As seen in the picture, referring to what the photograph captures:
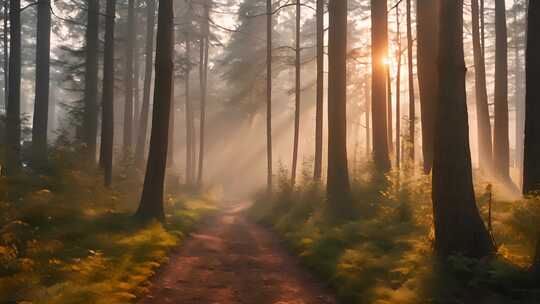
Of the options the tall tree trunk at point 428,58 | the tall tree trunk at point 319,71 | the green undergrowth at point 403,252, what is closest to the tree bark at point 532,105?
the green undergrowth at point 403,252

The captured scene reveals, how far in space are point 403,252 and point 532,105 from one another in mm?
3738

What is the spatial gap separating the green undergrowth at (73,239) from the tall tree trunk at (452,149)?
525 centimetres

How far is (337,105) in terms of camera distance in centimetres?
1474

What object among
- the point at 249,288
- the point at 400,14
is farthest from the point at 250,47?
the point at 249,288

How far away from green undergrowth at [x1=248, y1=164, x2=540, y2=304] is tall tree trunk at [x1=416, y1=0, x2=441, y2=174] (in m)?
1.67

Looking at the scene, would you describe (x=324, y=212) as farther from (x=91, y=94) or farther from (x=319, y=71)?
(x=91, y=94)

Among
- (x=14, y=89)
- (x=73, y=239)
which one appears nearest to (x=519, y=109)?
(x=14, y=89)

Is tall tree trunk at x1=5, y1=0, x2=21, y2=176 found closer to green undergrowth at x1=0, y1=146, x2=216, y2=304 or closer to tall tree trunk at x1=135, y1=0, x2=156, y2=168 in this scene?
green undergrowth at x1=0, y1=146, x2=216, y2=304

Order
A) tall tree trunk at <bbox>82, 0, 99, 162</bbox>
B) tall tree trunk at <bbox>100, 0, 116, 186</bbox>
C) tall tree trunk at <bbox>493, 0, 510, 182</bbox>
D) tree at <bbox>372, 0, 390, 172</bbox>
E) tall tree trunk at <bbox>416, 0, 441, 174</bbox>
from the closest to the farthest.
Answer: tall tree trunk at <bbox>416, 0, 441, 174</bbox>
tree at <bbox>372, 0, 390, 172</bbox>
tall tree trunk at <bbox>100, 0, 116, 186</bbox>
tall tree trunk at <bbox>493, 0, 510, 182</bbox>
tall tree trunk at <bbox>82, 0, 99, 162</bbox>

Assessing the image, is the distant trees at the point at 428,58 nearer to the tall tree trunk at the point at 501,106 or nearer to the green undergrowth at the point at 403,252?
the green undergrowth at the point at 403,252

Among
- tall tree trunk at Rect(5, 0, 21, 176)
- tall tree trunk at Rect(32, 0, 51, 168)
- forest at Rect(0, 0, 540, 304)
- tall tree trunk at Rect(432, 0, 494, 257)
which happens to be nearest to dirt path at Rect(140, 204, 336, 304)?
forest at Rect(0, 0, 540, 304)

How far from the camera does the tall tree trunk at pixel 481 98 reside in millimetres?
21312

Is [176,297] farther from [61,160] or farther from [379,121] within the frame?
[379,121]

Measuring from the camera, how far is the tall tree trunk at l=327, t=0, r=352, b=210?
47.9 ft
